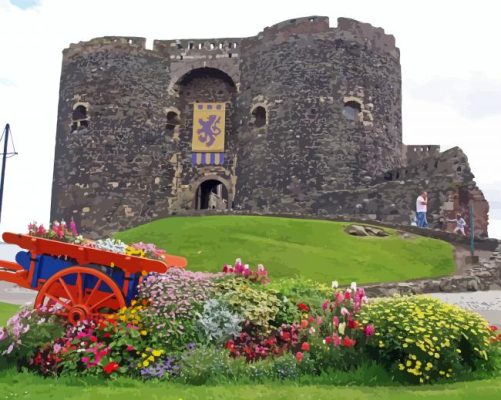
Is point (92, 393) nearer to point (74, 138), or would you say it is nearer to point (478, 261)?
point (478, 261)

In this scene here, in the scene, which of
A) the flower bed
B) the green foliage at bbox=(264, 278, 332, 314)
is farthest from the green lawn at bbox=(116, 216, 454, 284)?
the flower bed

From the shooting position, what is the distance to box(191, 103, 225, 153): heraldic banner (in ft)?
109

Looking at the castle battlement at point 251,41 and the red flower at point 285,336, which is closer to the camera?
the red flower at point 285,336

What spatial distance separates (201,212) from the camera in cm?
2456

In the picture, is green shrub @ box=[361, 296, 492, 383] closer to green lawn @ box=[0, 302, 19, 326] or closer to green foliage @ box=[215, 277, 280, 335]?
green foliage @ box=[215, 277, 280, 335]

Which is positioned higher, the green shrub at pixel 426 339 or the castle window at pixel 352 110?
the castle window at pixel 352 110

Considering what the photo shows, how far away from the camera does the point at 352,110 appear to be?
3048cm

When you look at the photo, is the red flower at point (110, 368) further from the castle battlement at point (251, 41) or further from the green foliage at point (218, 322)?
the castle battlement at point (251, 41)

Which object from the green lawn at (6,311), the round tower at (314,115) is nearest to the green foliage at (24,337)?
the green lawn at (6,311)

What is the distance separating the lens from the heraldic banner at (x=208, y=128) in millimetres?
33125

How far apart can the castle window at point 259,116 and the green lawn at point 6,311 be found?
1909cm

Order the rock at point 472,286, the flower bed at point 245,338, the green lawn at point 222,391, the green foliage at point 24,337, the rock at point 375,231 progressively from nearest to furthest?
the green lawn at point 222,391 < the flower bed at point 245,338 < the green foliage at point 24,337 < the rock at point 472,286 < the rock at point 375,231

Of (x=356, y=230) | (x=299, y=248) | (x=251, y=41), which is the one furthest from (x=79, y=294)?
(x=251, y=41)

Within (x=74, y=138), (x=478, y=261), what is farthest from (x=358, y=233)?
(x=74, y=138)
